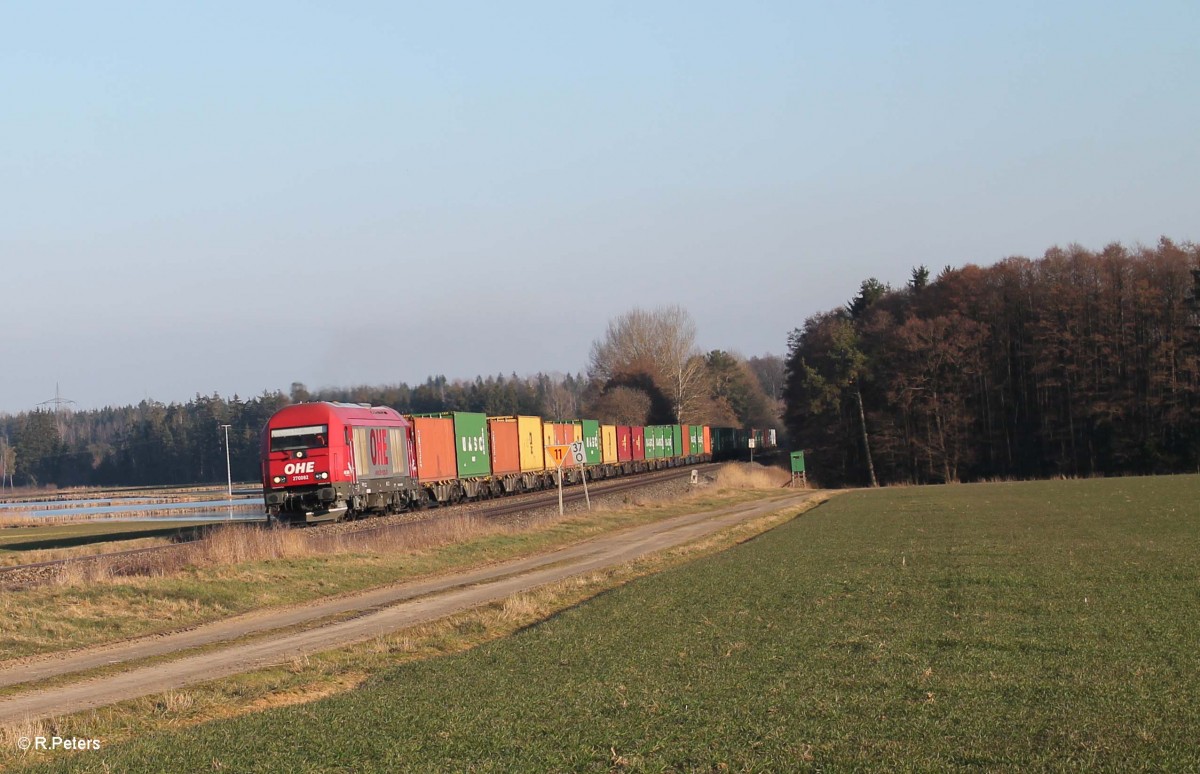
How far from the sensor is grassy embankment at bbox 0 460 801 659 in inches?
697

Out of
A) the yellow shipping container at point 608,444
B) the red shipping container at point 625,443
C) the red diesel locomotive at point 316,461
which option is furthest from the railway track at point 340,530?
the red shipping container at point 625,443

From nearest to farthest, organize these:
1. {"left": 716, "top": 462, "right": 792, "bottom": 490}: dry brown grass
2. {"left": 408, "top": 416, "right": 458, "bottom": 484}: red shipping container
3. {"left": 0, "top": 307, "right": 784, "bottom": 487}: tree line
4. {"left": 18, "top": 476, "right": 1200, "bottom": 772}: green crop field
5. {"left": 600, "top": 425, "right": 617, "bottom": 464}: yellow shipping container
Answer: {"left": 18, "top": 476, "right": 1200, "bottom": 772}: green crop field < {"left": 408, "top": 416, "right": 458, "bottom": 484}: red shipping container < {"left": 716, "top": 462, "right": 792, "bottom": 490}: dry brown grass < {"left": 600, "top": 425, "right": 617, "bottom": 464}: yellow shipping container < {"left": 0, "top": 307, "right": 784, "bottom": 487}: tree line

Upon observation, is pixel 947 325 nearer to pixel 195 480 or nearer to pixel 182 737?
pixel 182 737

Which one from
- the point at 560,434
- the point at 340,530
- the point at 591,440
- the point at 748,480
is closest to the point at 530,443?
the point at 560,434

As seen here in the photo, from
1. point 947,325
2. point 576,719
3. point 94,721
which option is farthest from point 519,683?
point 947,325

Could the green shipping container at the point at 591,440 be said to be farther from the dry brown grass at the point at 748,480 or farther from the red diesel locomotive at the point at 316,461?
the red diesel locomotive at the point at 316,461

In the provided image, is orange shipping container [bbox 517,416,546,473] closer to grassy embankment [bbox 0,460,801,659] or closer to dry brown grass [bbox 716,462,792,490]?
dry brown grass [bbox 716,462,792,490]

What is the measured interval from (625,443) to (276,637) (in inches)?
2412

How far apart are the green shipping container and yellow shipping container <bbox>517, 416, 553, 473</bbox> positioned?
434cm

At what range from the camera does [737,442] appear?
118 metres

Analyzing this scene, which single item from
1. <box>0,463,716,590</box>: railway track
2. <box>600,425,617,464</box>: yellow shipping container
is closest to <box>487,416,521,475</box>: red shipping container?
<box>0,463,716,590</box>: railway track

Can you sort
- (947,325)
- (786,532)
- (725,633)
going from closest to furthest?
(725,633) < (786,532) < (947,325)

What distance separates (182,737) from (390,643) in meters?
6.85

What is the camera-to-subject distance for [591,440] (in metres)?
68.2
